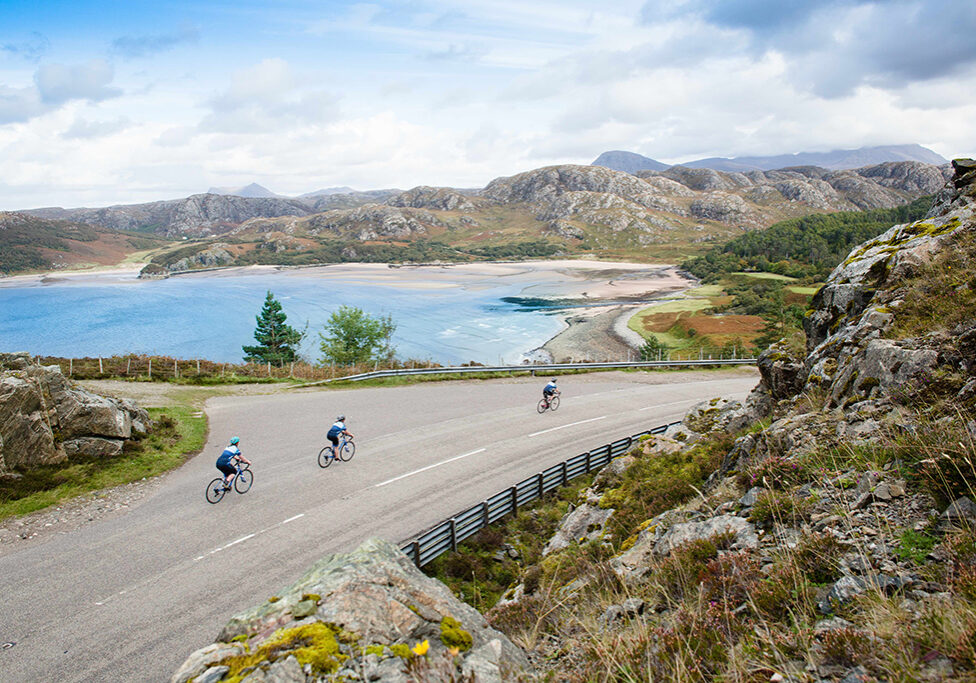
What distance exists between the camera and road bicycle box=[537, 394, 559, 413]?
2606 cm

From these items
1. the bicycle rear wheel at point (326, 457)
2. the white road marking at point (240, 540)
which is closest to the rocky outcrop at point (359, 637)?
the white road marking at point (240, 540)

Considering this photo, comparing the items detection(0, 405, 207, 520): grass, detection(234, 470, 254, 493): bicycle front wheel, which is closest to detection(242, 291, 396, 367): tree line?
Answer: detection(0, 405, 207, 520): grass

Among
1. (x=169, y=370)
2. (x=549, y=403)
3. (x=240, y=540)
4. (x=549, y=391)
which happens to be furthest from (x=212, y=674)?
(x=169, y=370)

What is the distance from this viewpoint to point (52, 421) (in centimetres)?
1656

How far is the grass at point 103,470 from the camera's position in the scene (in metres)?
14.1

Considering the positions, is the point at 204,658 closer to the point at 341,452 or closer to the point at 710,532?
the point at 710,532

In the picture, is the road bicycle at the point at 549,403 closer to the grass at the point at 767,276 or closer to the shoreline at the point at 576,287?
the shoreline at the point at 576,287

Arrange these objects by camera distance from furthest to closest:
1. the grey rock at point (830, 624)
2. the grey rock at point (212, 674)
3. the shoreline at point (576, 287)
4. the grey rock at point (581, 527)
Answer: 1. the shoreline at point (576, 287)
2. the grey rock at point (581, 527)
3. the grey rock at point (212, 674)
4. the grey rock at point (830, 624)

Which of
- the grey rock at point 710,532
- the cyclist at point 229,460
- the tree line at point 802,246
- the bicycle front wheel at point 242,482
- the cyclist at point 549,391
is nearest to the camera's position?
the grey rock at point 710,532

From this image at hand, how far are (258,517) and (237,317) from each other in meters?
101

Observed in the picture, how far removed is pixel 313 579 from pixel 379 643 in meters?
1.51

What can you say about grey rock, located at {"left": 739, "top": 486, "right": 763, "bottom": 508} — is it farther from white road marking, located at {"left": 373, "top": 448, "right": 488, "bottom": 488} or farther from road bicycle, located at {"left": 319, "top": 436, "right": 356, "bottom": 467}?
road bicycle, located at {"left": 319, "top": 436, "right": 356, "bottom": 467}

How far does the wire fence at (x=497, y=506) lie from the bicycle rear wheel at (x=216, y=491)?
647cm

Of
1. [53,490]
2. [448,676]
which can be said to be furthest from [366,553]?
[53,490]
